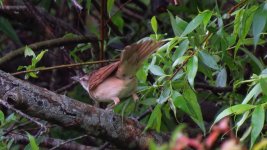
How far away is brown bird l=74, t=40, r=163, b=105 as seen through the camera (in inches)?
117

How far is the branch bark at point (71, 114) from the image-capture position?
8.26 ft

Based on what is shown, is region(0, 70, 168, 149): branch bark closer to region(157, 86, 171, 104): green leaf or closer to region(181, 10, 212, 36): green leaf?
region(157, 86, 171, 104): green leaf

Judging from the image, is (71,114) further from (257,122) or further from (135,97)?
(257,122)

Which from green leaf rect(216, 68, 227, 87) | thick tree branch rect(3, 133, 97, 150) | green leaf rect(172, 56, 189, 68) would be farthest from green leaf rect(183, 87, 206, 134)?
thick tree branch rect(3, 133, 97, 150)

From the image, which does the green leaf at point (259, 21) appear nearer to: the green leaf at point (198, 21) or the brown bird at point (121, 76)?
the green leaf at point (198, 21)

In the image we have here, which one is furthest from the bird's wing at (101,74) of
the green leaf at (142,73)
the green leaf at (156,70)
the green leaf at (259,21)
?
the green leaf at (259,21)

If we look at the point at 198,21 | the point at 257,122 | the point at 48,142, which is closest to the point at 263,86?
the point at 257,122

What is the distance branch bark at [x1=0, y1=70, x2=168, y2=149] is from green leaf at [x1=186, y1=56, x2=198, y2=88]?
41 cm

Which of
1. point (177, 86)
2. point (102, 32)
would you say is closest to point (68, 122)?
point (177, 86)

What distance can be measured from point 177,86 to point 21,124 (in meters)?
1.40

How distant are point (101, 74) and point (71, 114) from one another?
0.77m

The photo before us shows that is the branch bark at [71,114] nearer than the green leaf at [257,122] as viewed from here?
No

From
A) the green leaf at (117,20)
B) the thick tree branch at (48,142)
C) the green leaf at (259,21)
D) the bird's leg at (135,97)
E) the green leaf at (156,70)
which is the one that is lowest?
the thick tree branch at (48,142)

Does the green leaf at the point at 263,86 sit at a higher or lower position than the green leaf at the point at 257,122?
higher
